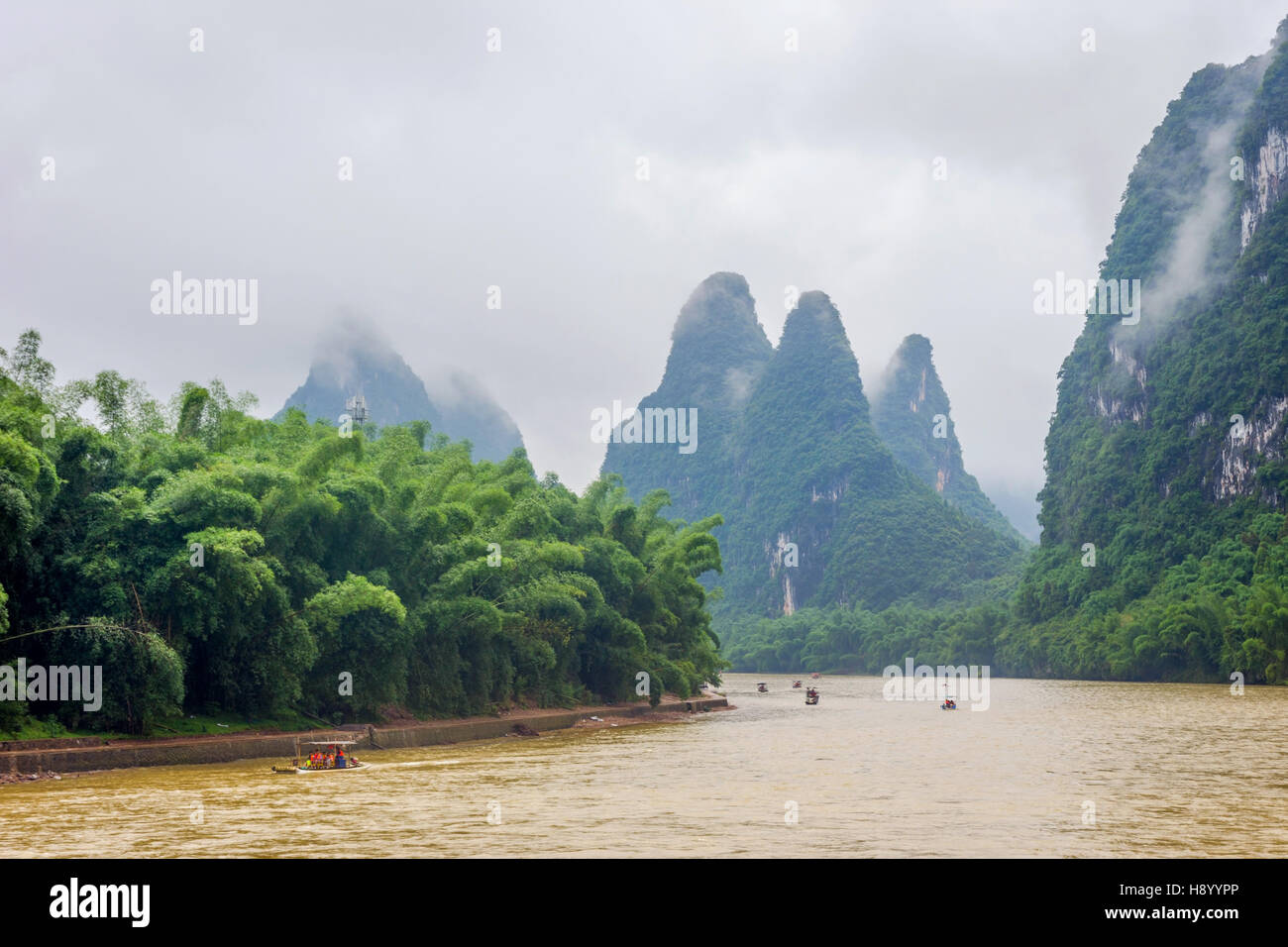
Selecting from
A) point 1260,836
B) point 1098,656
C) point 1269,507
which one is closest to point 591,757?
point 1260,836

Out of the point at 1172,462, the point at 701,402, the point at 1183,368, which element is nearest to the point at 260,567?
the point at 1172,462

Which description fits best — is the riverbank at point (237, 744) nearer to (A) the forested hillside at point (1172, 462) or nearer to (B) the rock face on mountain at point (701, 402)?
(A) the forested hillside at point (1172, 462)

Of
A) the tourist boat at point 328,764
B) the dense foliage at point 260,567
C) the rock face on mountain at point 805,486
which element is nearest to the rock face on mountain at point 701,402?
the rock face on mountain at point 805,486

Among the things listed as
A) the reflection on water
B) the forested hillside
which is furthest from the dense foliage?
the forested hillside

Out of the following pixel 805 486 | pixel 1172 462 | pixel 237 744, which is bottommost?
pixel 237 744

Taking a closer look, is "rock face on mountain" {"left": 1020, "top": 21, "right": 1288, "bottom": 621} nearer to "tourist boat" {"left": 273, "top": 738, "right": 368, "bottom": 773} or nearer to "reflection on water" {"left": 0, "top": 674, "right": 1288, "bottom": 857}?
"reflection on water" {"left": 0, "top": 674, "right": 1288, "bottom": 857}

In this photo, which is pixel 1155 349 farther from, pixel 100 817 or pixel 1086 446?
pixel 100 817

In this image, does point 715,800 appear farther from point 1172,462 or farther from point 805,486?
point 805,486
